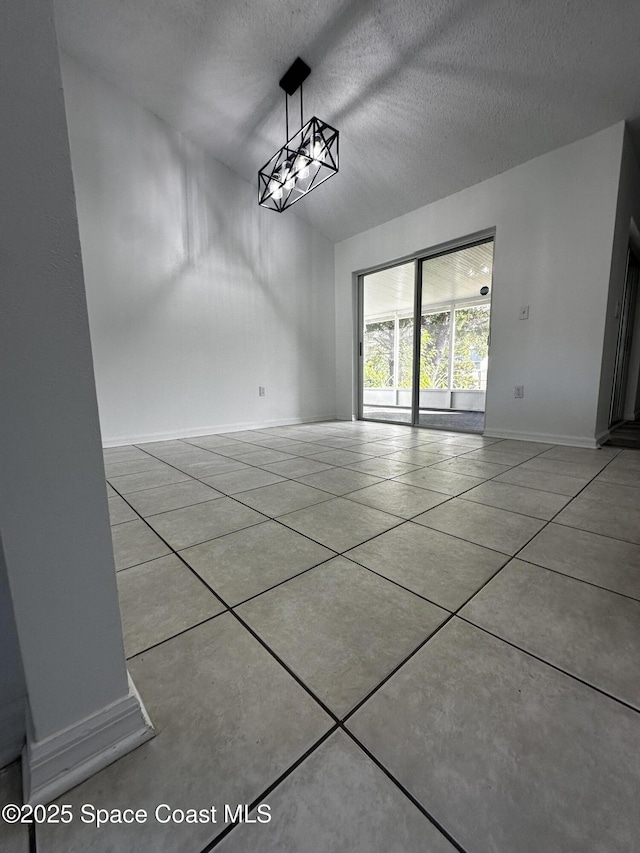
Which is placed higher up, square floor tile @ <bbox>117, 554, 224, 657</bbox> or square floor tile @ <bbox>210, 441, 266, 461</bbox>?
square floor tile @ <bbox>117, 554, 224, 657</bbox>

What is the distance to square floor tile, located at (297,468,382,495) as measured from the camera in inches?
71.5

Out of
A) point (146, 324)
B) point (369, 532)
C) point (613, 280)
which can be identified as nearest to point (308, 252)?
point (146, 324)

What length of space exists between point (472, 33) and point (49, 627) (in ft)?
11.4

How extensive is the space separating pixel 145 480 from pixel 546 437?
10.6 feet

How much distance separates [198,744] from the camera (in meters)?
0.54

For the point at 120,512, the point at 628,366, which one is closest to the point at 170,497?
the point at 120,512

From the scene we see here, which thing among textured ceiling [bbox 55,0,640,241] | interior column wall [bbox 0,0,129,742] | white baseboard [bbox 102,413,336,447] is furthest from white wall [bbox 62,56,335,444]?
interior column wall [bbox 0,0,129,742]

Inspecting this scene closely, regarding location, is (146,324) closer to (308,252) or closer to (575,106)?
(308,252)

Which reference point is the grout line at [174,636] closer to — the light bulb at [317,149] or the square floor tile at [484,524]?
the square floor tile at [484,524]

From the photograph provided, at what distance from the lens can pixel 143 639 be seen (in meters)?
0.77

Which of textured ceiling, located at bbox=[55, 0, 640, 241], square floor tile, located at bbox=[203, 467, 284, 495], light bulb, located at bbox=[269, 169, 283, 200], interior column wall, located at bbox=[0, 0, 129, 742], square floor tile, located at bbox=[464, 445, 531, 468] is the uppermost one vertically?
textured ceiling, located at bbox=[55, 0, 640, 241]

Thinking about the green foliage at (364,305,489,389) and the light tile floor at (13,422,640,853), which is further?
the green foliage at (364,305,489,389)

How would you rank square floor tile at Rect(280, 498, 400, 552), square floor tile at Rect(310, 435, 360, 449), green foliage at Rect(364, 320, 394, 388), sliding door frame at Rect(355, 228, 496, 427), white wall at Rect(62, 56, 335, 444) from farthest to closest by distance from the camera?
green foliage at Rect(364, 320, 394, 388) → sliding door frame at Rect(355, 228, 496, 427) → square floor tile at Rect(310, 435, 360, 449) → white wall at Rect(62, 56, 335, 444) → square floor tile at Rect(280, 498, 400, 552)

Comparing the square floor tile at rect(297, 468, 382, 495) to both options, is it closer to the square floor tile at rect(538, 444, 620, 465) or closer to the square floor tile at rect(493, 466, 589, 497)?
the square floor tile at rect(493, 466, 589, 497)
